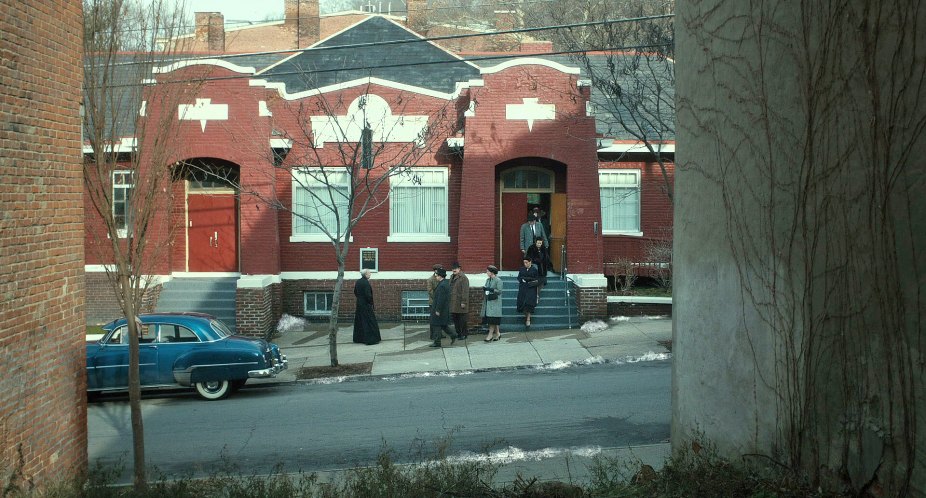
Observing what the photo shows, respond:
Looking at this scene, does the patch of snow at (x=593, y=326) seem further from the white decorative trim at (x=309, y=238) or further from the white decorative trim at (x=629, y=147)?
the white decorative trim at (x=309, y=238)

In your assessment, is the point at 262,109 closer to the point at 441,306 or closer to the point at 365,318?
the point at 365,318

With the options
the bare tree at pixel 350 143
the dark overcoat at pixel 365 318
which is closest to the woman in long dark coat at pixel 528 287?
the dark overcoat at pixel 365 318

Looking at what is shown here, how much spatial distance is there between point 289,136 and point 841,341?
1834 centimetres

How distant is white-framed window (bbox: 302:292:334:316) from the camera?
22875mm

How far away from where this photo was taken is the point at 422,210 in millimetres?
23188

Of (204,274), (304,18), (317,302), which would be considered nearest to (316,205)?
(317,302)

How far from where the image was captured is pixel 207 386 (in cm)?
1484

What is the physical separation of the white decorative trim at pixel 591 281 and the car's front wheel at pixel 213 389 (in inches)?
371

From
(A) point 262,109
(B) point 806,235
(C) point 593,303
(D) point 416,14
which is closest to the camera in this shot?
(B) point 806,235

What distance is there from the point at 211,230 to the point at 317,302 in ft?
10.9

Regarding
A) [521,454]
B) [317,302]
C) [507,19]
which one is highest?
[507,19]

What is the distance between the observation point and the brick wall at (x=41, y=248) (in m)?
7.98

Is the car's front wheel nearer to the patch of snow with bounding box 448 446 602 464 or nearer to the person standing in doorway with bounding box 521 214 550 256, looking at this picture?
the patch of snow with bounding box 448 446 602 464

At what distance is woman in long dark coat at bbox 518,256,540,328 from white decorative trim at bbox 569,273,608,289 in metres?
1.44
